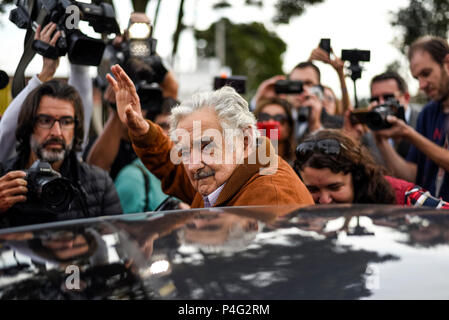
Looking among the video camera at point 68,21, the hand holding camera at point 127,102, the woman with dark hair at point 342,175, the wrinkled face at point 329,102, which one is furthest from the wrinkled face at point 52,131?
the wrinkled face at point 329,102

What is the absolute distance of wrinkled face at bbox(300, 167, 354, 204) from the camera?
294 cm

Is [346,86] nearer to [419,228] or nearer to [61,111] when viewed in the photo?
[61,111]

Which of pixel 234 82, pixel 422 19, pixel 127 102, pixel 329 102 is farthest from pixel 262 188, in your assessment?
pixel 422 19

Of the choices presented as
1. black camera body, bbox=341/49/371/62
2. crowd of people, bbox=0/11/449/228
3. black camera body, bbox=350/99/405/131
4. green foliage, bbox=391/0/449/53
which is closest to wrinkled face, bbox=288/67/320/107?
crowd of people, bbox=0/11/449/228

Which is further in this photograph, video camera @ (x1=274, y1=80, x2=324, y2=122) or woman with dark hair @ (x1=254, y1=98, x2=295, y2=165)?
video camera @ (x1=274, y1=80, x2=324, y2=122)

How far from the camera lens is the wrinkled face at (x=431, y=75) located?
135 inches

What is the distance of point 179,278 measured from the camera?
39.3 inches

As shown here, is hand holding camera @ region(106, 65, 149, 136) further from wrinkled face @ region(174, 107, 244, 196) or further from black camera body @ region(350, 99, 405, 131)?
black camera body @ region(350, 99, 405, 131)

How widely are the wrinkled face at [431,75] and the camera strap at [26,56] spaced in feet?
7.22

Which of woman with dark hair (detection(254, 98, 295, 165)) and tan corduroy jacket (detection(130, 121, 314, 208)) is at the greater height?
woman with dark hair (detection(254, 98, 295, 165))

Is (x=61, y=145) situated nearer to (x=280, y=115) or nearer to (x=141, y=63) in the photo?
(x=141, y=63)

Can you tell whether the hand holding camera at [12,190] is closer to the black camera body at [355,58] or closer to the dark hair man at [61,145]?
the dark hair man at [61,145]

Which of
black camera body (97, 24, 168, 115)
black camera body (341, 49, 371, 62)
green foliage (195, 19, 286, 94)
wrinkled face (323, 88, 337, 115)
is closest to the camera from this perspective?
black camera body (97, 24, 168, 115)

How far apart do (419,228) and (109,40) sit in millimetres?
2949
